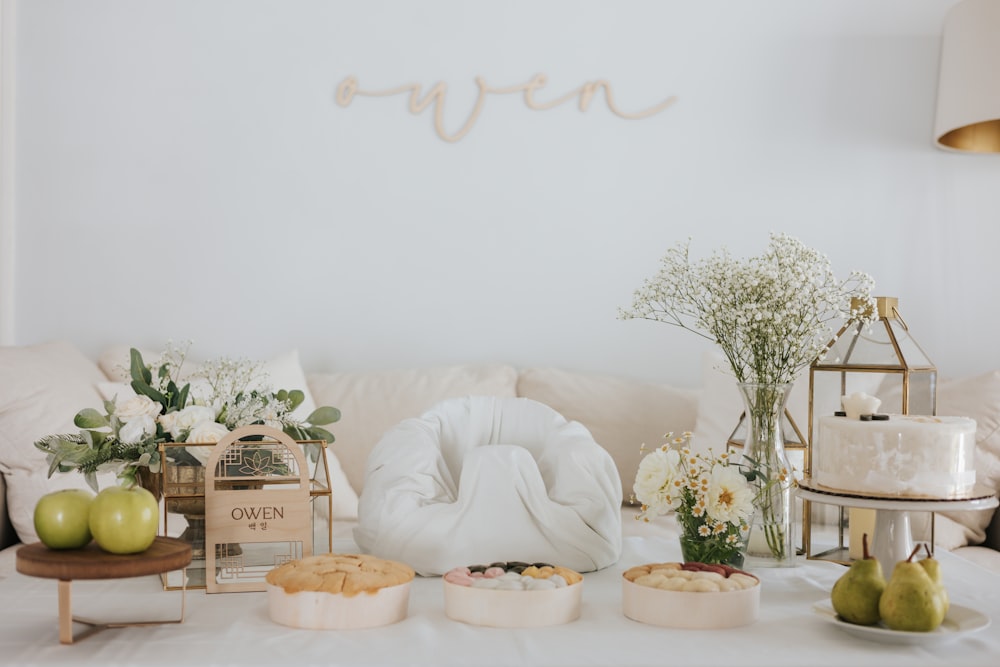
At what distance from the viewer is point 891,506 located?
1.25 m

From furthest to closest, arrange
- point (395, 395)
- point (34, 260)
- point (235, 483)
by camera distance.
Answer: point (34, 260) < point (395, 395) < point (235, 483)

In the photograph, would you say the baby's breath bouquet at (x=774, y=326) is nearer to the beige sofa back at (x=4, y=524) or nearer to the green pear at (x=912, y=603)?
the green pear at (x=912, y=603)

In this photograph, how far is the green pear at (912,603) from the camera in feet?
3.60

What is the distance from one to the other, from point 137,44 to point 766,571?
2400 millimetres

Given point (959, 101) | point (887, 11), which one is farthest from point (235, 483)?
point (887, 11)

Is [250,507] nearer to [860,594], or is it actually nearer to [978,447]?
[860,594]

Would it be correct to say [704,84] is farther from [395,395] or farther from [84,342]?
[84,342]

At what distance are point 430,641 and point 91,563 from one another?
0.41 metres

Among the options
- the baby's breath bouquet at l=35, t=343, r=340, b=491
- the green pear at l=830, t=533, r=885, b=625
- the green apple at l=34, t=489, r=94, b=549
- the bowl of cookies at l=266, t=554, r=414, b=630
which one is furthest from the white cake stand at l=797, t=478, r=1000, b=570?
the green apple at l=34, t=489, r=94, b=549

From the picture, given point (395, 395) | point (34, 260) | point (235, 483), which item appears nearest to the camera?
point (235, 483)

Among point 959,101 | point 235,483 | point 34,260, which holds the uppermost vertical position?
point 959,101

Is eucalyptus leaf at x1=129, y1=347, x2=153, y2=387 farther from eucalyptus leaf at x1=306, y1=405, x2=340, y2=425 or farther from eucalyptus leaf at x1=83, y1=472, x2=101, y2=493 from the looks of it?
eucalyptus leaf at x1=306, y1=405, x2=340, y2=425

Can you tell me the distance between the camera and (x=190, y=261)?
2.84 m

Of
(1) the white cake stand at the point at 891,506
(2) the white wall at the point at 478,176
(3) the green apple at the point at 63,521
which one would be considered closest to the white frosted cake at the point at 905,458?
(1) the white cake stand at the point at 891,506
